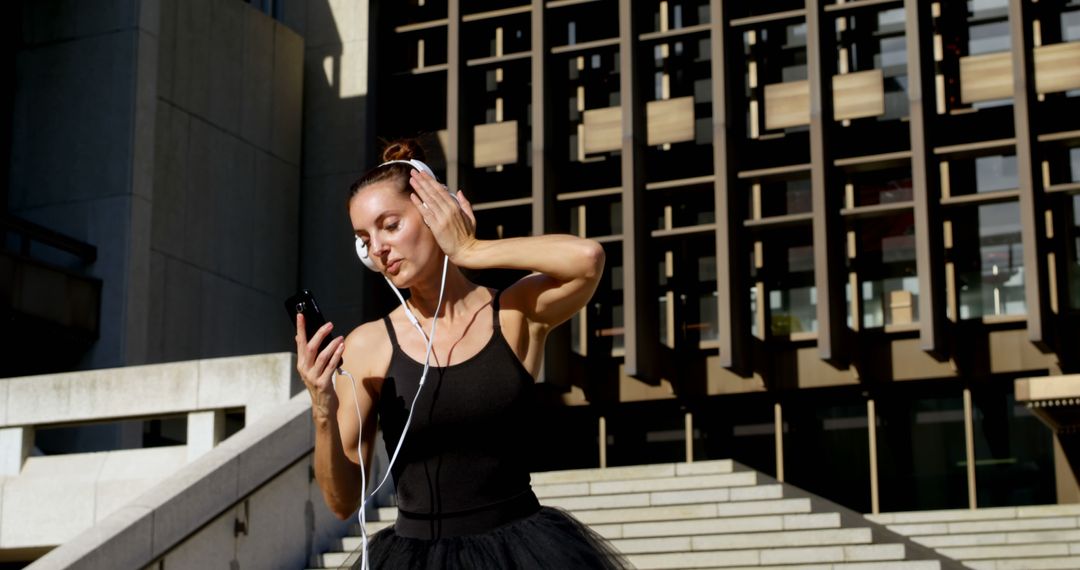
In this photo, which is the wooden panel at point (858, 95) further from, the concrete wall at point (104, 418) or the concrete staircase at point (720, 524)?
the concrete wall at point (104, 418)

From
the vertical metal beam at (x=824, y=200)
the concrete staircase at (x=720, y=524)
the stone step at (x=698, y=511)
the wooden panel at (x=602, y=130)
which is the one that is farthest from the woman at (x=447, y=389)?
the wooden panel at (x=602, y=130)

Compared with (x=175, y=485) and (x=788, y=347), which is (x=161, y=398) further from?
(x=788, y=347)

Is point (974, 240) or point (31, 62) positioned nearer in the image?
point (974, 240)

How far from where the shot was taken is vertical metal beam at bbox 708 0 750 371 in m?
22.4

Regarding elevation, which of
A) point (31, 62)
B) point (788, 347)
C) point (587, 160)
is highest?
point (31, 62)

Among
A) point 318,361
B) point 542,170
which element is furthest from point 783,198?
point 318,361

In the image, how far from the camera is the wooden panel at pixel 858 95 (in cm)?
2273

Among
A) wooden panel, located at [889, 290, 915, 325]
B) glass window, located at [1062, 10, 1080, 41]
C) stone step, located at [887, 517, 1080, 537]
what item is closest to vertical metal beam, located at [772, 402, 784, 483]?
wooden panel, located at [889, 290, 915, 325]

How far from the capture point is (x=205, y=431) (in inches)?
572

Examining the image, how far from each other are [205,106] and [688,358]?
890cm

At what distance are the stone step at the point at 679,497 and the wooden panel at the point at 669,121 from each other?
10.6 meters

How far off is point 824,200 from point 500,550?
19125 mm

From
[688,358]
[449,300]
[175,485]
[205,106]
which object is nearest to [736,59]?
[688,358]

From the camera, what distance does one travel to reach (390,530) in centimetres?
377
